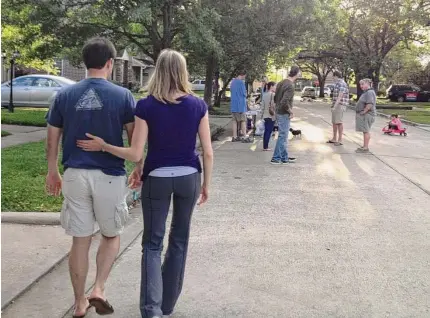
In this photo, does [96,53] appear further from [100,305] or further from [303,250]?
[303,250]

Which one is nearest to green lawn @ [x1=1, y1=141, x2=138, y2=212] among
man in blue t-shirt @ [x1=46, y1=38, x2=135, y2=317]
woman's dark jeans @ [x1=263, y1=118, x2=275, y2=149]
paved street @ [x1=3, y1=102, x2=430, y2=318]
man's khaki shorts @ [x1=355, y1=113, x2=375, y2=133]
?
paved street @ [x1=3, y1=102, x2=430, y2=318]

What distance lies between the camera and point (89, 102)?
3215 mm

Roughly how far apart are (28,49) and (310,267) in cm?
1380

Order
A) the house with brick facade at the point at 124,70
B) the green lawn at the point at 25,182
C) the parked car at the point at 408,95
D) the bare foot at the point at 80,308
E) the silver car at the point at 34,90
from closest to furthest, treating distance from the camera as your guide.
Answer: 1. the bare foot at the point at 80,308
2. the green lawn at the point at 25,182
3. the silver car at the point at 34,90
4. the house with brick facade at the point at 124,70
5. the parked car at the point at 408,95

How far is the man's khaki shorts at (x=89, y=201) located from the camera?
3248 mm

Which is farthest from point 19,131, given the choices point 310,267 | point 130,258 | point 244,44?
point 310,267

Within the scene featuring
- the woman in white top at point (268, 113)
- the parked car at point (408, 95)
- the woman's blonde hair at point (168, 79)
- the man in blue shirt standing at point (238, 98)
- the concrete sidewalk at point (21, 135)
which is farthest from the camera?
the parked car at point (408, 95)

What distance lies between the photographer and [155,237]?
131 inches

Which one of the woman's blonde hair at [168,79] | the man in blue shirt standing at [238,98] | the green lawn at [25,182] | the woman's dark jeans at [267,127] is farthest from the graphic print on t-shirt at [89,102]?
the man in blue shirt standing at [238,98]

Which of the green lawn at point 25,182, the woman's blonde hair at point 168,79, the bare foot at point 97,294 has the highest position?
the woman's blonde hair at point 168,79

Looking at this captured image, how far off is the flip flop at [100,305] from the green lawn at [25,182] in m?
2.50

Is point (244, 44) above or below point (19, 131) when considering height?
above

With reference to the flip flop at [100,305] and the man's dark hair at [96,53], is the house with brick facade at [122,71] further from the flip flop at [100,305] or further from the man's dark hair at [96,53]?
the flip flop at [100,305]

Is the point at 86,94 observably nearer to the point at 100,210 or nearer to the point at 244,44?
the point at 100,210
